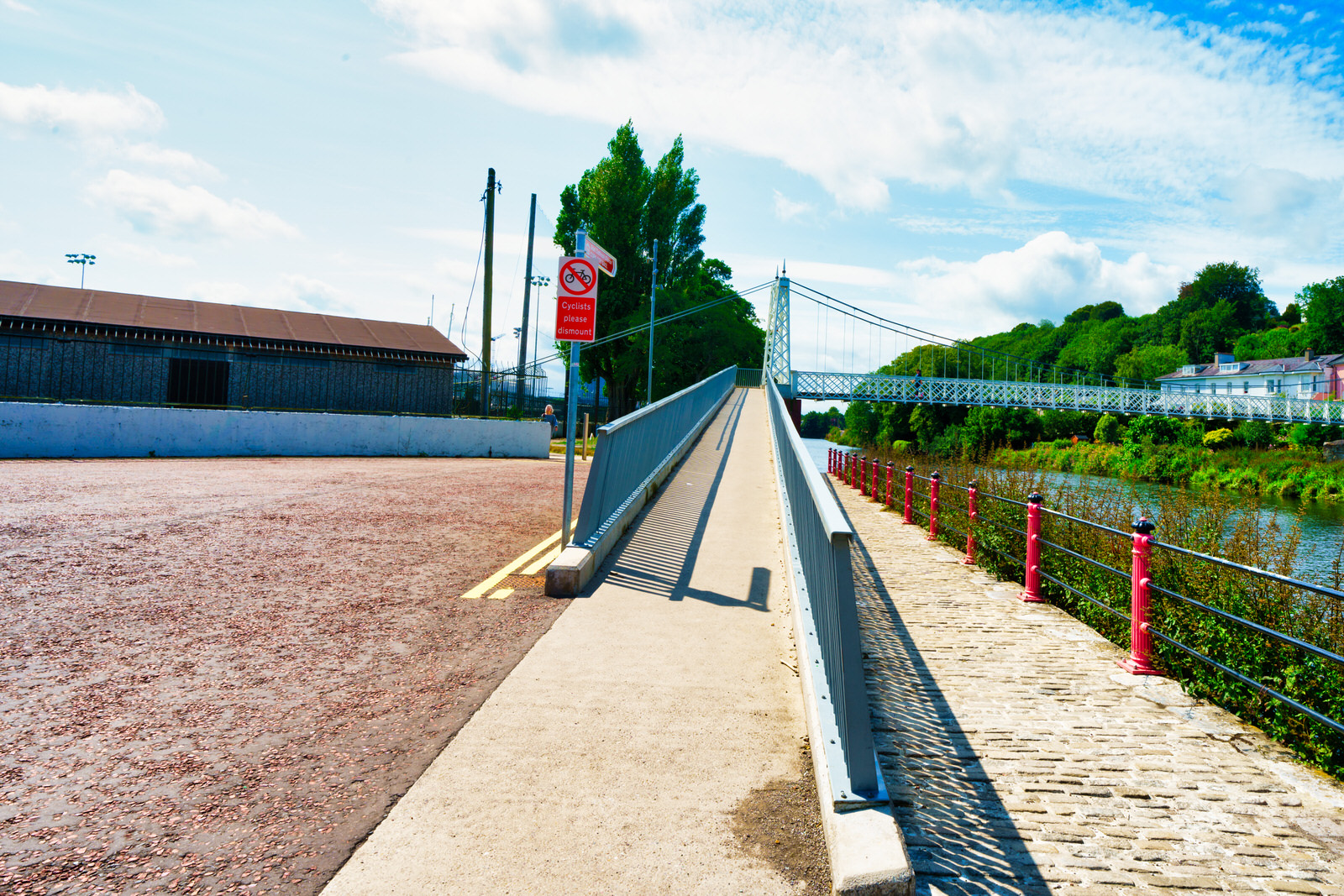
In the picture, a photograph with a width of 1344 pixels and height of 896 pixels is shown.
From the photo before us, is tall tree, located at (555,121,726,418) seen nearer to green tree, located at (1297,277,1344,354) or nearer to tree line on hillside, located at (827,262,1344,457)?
tree line on hillside, located at (827,262,1344,457)

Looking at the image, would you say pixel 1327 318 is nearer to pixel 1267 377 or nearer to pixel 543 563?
pixel 1267 377

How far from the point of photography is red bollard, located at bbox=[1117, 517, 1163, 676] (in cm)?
550

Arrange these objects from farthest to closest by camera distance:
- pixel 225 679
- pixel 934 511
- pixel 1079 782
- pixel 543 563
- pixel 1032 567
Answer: pixel 934 511
pixel 1032 567
pixel 543 563
pixel 225 679
pixel 1079 782

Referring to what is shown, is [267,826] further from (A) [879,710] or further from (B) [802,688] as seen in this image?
(A) [879,710]

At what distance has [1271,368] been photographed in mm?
85688

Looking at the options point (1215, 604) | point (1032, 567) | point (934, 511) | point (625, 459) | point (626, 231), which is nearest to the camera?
point (1215, 604)

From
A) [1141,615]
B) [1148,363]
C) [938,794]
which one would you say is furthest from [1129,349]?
[938,794]

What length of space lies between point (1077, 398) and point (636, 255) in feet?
147

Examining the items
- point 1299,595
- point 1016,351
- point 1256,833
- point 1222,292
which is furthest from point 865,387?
point 1016,351

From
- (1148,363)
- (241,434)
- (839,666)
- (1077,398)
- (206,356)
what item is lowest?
(839,666)

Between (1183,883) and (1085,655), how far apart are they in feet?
10.9

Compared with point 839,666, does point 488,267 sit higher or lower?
higher

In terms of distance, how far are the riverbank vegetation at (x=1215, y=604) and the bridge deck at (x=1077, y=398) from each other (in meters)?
43.9

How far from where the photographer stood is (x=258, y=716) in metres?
3.83
